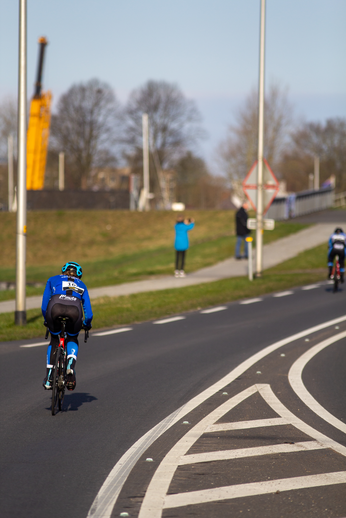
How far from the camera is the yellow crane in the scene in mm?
47344

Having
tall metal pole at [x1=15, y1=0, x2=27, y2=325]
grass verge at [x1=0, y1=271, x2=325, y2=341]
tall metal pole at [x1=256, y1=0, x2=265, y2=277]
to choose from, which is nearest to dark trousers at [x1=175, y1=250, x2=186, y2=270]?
grass verge at [x1=0, y1=271, x2=325, y2=341]

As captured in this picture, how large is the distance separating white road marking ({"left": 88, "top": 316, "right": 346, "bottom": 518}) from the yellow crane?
39321 mm

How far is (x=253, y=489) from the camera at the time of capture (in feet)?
15.9

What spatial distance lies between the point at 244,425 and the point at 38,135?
4301 centimetres

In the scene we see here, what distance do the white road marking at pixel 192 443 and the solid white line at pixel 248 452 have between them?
0.07 meters

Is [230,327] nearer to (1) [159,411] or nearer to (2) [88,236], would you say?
(1) [159,411]

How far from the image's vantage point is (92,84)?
2913 inches

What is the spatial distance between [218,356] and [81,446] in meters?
4.71

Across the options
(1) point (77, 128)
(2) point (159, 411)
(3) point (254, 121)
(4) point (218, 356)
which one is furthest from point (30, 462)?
A: (1) point (77, 128)

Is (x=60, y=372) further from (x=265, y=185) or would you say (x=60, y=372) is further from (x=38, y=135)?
(x=38, y=135)

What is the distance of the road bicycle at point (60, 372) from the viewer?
274 inches

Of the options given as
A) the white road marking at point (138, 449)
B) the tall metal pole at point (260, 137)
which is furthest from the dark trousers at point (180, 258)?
the white road marking at point (138, 449)

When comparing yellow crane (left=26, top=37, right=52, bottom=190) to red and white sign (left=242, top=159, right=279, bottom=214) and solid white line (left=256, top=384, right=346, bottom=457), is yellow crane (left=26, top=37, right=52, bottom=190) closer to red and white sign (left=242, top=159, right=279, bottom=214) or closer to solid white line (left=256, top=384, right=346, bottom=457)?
red and white sign (left=242, top=159, right=279, bottom=214)

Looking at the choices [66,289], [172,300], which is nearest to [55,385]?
[66,289]
